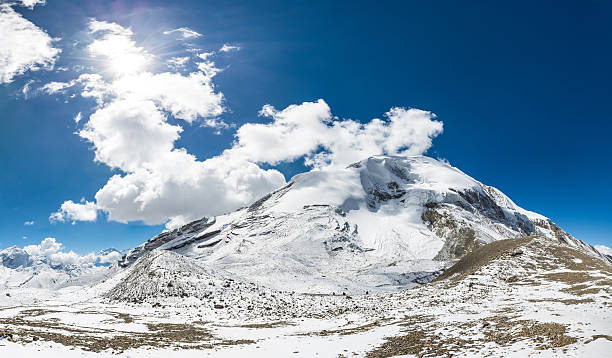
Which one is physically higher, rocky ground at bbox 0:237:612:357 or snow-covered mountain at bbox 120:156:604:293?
snow-covered mountain at bbox 120:156:604:293

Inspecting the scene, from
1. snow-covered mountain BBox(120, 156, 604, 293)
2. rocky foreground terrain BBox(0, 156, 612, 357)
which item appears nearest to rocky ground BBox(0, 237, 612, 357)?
rocky foreground terrain BBox(0, 156, 612, 357)

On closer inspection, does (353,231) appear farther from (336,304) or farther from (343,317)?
(343,317)

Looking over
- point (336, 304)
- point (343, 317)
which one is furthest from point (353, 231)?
point (343, 317)

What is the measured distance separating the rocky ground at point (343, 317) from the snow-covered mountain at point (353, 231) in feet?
43.1

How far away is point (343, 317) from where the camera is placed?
29016 mm

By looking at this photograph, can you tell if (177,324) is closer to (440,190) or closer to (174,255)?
(174,255)

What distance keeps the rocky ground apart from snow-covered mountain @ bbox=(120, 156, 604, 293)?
43.1 ft

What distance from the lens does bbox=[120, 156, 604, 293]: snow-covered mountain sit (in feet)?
229

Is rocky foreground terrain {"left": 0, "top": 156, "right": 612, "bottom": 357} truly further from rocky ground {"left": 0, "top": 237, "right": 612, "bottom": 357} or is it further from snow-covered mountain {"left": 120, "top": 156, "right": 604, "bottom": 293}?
snow-covered mountain {"left": 120, "top": 156, "right": 604, "bottom": 293}

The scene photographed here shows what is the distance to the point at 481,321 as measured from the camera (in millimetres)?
20172

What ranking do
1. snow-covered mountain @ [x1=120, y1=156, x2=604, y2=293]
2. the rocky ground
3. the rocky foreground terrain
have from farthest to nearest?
snow-covered mountain @ [x1=120, y1=156, x2=604, y2=293] → the rocky foreground terrain → the rocky ground

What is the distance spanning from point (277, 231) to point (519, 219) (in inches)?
4602

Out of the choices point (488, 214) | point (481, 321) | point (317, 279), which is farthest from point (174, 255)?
point (488, 214)

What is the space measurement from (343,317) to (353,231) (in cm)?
8052
